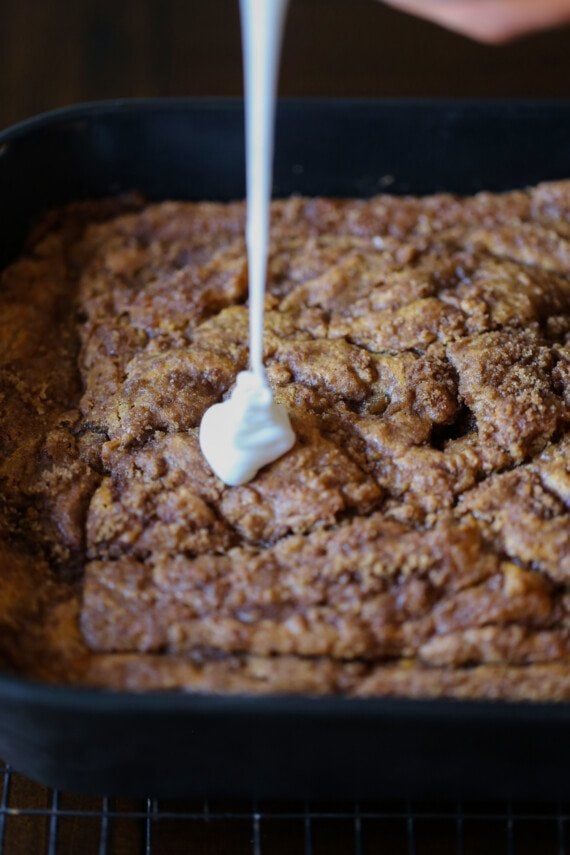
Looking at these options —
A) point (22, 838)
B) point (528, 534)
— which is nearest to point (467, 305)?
point (528, 534)

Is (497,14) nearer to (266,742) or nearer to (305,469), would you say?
(305,469)

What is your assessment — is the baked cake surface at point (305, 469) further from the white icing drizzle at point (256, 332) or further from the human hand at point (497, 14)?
the human hand at point (497, 14)

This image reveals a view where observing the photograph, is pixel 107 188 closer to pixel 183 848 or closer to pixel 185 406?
pixel 185 406

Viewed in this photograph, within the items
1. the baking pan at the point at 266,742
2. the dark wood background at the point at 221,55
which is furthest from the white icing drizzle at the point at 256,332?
the dark wood background at the point at 221,55

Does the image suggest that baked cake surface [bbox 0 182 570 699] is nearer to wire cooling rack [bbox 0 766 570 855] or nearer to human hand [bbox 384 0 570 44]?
wire cooling rack [bbox 0 766 570 855]

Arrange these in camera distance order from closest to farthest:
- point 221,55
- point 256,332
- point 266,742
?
point 266,742, point 256,332, point 221,55

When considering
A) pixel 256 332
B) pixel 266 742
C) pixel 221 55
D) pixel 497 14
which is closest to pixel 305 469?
pixel 256 332
